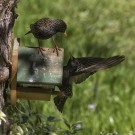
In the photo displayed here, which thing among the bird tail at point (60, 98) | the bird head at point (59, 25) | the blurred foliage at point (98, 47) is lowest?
the blurred foliage at point (98, 47)

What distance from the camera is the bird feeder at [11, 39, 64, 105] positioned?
Result: 12.6ft

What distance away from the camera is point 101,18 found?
7473mm

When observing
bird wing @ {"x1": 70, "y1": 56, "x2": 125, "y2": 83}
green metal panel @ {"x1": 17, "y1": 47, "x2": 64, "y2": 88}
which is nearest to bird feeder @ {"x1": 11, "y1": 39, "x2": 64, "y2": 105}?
green metal panel @ {"x1": 17, "y1": 47, "x2": 64, "y2": 88}

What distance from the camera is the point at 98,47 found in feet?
22.2

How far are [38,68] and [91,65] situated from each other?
299 millimetres

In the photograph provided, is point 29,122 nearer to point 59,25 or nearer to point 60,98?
point 60,98

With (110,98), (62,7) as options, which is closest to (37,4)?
(62,7)

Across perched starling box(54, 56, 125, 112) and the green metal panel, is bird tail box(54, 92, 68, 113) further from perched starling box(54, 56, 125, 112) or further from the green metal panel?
the green metal panel

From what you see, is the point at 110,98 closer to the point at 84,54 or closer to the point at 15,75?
the point at 84,54

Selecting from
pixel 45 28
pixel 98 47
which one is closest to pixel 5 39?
pixel 45 28

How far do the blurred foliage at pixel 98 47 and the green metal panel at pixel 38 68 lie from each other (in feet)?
2.96

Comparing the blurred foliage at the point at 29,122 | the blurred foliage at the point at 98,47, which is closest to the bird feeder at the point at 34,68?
the blurred foliage at the point at 29,122

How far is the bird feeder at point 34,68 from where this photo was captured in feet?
12.6

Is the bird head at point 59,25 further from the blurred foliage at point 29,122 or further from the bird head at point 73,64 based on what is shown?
the blurred foliage at point 29,122
